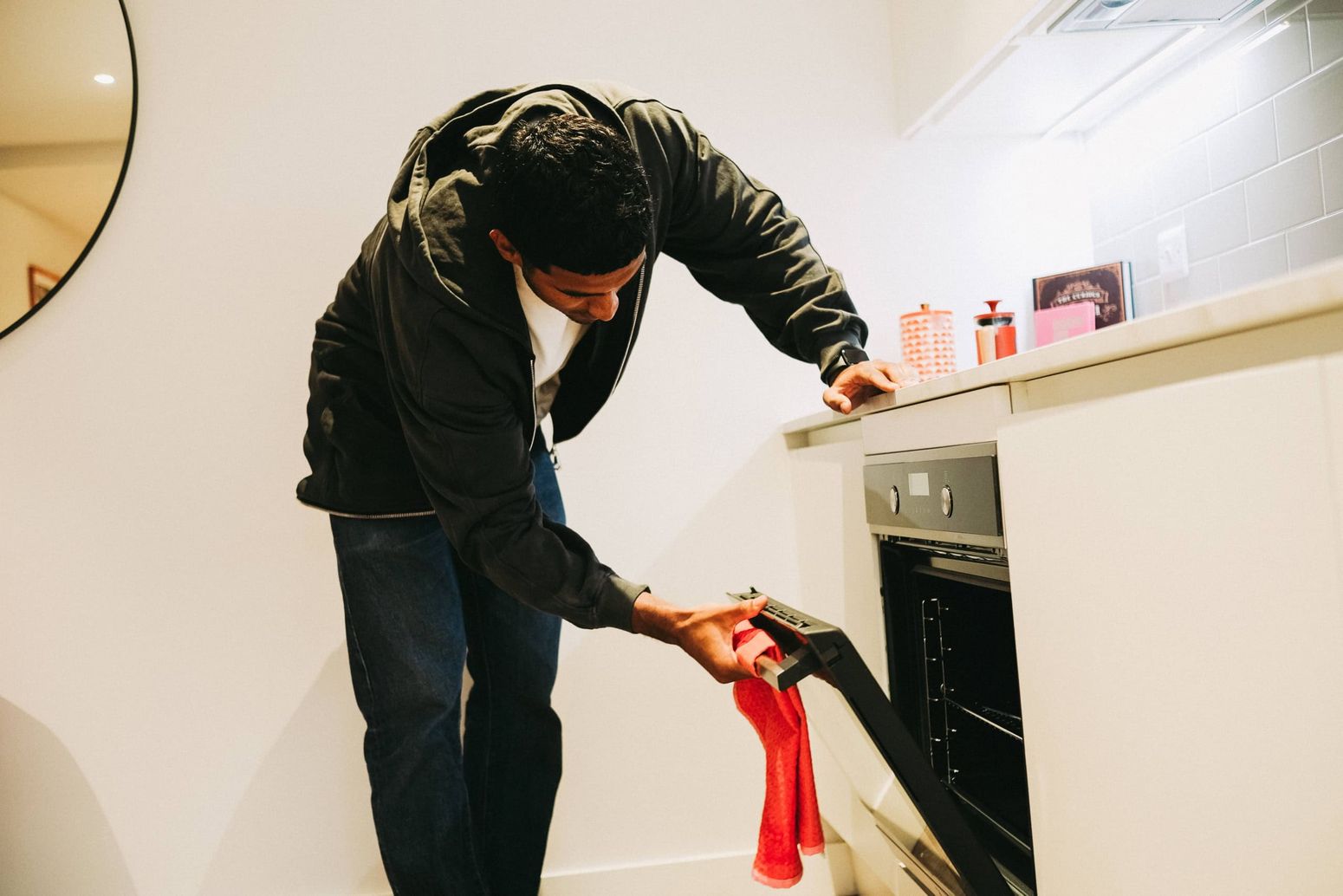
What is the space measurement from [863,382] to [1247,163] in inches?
31.1

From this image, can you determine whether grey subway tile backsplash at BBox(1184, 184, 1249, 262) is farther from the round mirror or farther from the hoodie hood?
the round mirror

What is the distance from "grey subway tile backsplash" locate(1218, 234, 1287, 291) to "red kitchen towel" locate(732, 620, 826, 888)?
3.30 ft

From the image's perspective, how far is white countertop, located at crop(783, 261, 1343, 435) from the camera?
54cm

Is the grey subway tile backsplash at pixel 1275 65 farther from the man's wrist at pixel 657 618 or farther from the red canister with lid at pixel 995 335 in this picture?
the man's wrist at pixel 657 618

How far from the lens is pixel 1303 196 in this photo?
131 cm

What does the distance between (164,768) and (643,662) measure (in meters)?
0.88

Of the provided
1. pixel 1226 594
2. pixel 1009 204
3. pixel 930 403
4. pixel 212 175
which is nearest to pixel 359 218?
A: pixel 212 175

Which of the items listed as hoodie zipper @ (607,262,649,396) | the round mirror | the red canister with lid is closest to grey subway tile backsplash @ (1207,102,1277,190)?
the red canister with lid

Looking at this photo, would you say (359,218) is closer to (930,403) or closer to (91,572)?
(91,572)

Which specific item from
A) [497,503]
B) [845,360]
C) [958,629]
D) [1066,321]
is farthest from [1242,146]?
[497,503]

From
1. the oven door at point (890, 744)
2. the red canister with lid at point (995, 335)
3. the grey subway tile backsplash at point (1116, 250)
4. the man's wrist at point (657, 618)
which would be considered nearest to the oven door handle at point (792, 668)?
the oven door at point (890, 744)

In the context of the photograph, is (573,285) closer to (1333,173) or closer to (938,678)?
(938,678)

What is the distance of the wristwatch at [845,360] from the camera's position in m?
1.17

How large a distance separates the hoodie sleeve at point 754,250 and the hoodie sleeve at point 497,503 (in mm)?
412
